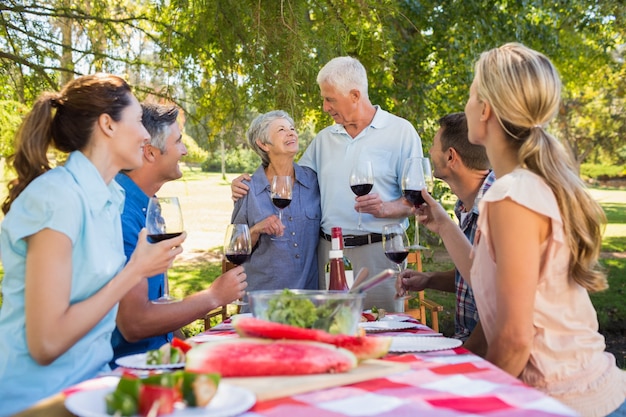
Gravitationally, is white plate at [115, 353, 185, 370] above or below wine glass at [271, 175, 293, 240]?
below

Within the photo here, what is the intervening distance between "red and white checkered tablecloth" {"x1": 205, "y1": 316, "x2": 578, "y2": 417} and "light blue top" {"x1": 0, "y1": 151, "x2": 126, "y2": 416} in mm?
924

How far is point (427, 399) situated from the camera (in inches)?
65.2

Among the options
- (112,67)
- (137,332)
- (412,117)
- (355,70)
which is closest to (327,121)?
(412,117)

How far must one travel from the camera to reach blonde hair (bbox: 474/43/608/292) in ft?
7.26

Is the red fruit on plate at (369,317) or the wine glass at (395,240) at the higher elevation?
the wine glass at (395,240)

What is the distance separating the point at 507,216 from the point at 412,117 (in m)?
5.67

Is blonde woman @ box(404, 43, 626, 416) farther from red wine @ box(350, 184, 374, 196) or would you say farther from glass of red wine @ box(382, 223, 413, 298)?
red wine @ box(350, 184, 374, 196)

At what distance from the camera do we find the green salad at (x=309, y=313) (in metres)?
2.04

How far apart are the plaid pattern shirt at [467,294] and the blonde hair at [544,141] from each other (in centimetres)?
103

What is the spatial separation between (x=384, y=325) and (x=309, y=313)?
787mm

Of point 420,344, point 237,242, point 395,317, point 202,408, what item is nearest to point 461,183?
point 395,317

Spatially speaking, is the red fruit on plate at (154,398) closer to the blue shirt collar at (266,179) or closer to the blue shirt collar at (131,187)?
the blue shirt collar at (131,187)

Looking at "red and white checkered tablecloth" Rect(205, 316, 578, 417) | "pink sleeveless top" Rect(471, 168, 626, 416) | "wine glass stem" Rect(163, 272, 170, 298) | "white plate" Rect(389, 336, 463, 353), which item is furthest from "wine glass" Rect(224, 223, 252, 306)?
"red and white checkered tablecloth" Rect(205, 316, 578, 417)

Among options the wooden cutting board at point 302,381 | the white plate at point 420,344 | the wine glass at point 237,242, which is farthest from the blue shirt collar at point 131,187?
the wooden cutting board at point 302,381
